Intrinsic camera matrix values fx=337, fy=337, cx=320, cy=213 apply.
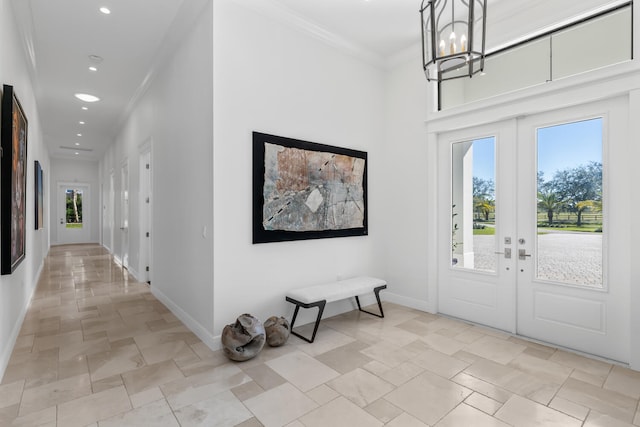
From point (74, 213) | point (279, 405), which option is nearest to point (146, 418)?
point (279, 405)

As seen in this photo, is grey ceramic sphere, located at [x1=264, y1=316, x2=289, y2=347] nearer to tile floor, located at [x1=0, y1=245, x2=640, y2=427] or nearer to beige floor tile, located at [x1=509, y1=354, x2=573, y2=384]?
tile floor, located at [x1=0, y1=245, x2=640, y2=427]

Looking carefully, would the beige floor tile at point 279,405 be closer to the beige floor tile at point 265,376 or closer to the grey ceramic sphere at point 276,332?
the beige floor tile at point 265,376

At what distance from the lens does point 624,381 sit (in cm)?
257

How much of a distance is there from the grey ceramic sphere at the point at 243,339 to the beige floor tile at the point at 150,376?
41 cm

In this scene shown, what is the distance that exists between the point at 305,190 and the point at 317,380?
1.95 metres

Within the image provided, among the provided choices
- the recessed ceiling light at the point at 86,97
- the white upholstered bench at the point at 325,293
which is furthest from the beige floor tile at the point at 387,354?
the recessed ceiling light at the point at 86,97

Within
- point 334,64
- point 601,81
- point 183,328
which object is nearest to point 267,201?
point 183,328

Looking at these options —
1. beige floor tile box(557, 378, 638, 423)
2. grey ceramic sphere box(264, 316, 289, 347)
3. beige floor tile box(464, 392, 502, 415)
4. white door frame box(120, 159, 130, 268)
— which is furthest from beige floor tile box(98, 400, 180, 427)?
white door frame box(120, 159, 130, 268)

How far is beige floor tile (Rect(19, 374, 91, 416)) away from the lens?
7.32ft

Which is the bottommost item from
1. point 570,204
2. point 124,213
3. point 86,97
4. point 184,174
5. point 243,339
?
point 243,339

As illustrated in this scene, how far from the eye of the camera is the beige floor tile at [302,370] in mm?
2556

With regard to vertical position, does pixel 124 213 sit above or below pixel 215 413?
above

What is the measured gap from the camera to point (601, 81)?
291 centimetres

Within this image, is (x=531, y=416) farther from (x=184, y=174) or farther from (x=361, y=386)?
(x=184, y=174)
